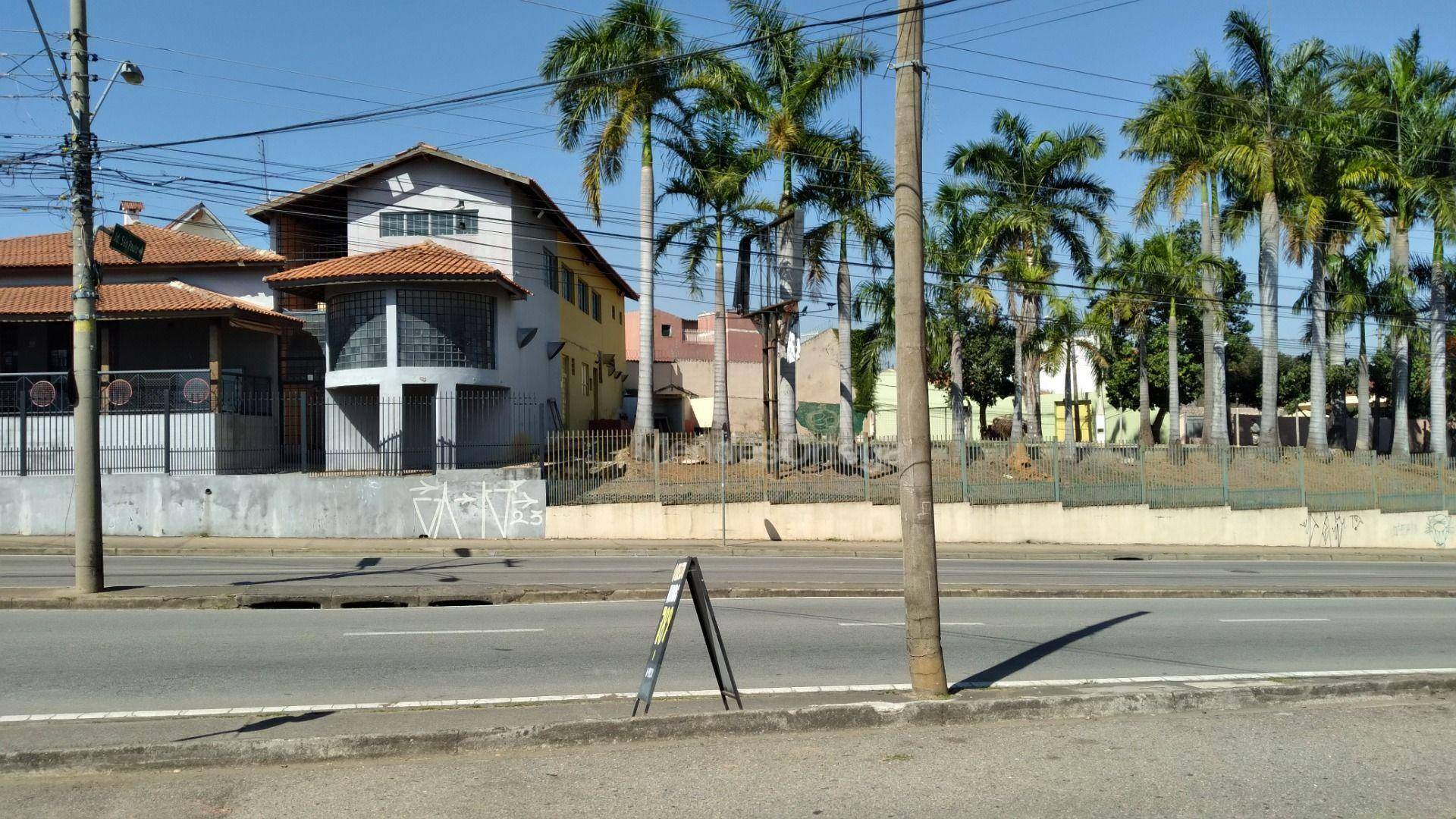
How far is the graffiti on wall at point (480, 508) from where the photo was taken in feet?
77.9

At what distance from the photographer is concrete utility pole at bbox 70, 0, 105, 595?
13008 mm

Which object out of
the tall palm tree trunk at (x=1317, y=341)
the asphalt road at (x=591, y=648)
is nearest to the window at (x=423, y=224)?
the asphalt road at (x=591, y=648)

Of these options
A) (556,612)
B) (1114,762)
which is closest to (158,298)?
(556,612)

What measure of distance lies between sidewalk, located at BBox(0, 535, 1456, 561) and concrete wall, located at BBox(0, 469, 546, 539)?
1.42ft

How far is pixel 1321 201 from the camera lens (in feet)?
105

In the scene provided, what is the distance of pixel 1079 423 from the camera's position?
6306cm

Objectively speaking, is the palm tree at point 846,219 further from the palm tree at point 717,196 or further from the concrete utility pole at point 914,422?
the concrete utility pole at point 914,422

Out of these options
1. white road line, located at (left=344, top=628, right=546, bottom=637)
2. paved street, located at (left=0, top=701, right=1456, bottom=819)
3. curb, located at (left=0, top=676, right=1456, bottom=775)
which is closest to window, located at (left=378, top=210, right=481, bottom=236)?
white road line, located at (left=344, top=628, right=546, bottom=637)

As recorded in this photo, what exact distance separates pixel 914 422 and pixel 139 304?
25.1 meters

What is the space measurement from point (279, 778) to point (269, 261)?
27.4 metres

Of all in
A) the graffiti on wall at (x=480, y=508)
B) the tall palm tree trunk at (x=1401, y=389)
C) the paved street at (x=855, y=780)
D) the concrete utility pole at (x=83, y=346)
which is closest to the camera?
the paved street at (x=855, y=780)

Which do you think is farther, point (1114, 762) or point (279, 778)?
point (1114, 762)

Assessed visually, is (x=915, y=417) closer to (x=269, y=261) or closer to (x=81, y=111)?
(x=81, y=111)

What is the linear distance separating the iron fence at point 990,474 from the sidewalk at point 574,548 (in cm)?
128
